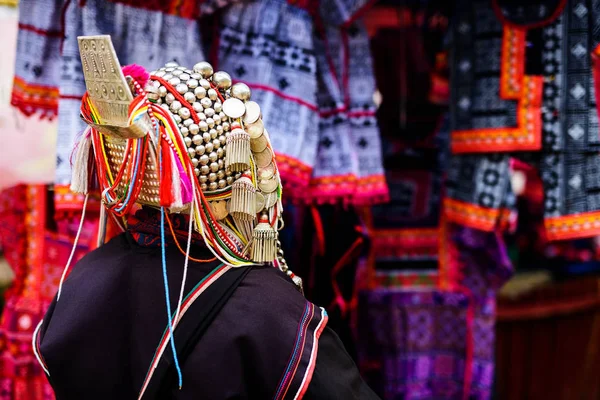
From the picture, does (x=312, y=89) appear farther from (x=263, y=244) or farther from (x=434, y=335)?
(x=434, y=335)

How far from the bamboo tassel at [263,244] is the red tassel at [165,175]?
0.71 feet

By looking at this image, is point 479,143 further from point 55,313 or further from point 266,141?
point 55,313

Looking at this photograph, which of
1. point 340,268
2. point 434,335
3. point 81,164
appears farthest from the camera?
point 434,335

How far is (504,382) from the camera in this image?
3.28m

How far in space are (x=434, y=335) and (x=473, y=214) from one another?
65cm

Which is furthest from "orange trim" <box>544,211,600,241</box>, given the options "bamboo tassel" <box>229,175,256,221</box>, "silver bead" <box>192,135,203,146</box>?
"silver bead" <box>192,135,203,146</box>

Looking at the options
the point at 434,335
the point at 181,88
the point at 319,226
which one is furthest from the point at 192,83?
the point at 434,335

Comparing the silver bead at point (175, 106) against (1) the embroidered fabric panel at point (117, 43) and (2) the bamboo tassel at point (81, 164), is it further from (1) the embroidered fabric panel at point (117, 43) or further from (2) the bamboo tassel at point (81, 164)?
(1) the embroidered fabric panel at point (117, 43)

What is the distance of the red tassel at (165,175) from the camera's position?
1180 millimetres

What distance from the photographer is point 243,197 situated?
1293 mm

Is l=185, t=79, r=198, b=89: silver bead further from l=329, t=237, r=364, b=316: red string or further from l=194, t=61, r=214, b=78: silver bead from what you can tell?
l=329, t=237, r=364, b=316: red string

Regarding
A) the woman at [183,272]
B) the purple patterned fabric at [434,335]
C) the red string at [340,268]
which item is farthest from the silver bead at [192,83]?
the purple patterned fabric at [434,335]

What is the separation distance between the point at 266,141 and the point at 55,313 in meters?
0.54

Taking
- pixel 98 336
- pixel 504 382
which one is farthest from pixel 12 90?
pixel 504 382
